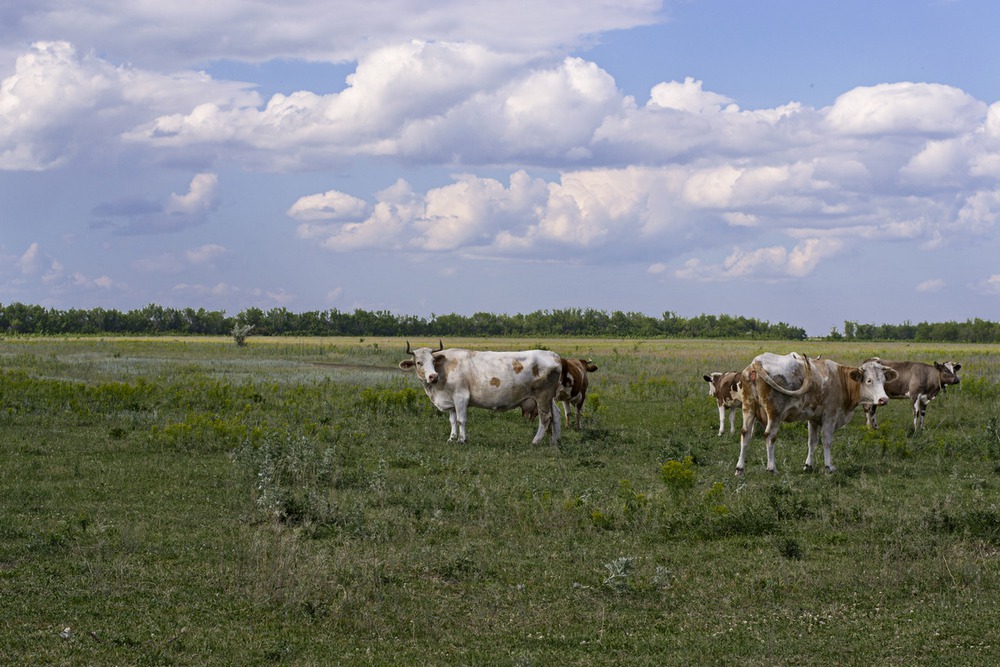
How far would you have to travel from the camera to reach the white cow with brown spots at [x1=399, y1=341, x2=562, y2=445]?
2053 centimetres

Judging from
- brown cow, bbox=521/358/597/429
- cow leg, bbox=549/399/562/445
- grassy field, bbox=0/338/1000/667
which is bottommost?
grassy field, bbox=0/338/1000/667

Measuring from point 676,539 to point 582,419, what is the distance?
12014 millimetres

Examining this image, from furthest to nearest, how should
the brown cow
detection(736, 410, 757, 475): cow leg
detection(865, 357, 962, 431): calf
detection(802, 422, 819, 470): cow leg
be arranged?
detection(865, 357, 962, 431): calf → the brown cow → detection(802, 422, 819, 470): cow leg → detection(736, 410, 757, 475): cow leg

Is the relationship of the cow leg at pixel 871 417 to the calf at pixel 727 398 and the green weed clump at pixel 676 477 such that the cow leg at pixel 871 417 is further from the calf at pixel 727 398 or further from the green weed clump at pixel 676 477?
the green weed clump at pixel 676 477

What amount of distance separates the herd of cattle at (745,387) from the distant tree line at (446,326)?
348 ft

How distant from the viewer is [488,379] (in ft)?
67.7

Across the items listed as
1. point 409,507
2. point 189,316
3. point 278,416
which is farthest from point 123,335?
point 409,507

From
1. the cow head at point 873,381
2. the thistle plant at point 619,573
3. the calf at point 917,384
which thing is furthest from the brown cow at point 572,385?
the thistle plant at point 619,573

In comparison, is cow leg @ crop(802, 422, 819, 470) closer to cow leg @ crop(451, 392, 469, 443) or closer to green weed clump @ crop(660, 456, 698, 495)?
green weed clump @ crop(660, 456, 698, 495)

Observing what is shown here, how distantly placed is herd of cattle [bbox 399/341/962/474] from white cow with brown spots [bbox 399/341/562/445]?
2cm

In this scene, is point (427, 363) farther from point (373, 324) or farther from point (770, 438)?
point (373, 324)

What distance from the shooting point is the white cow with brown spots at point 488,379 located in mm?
20525

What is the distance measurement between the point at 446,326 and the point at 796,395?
125 meters

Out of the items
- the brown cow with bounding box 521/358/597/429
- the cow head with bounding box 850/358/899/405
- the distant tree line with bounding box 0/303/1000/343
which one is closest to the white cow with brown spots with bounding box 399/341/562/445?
the brown cow with bounding box 521/358/597/429
